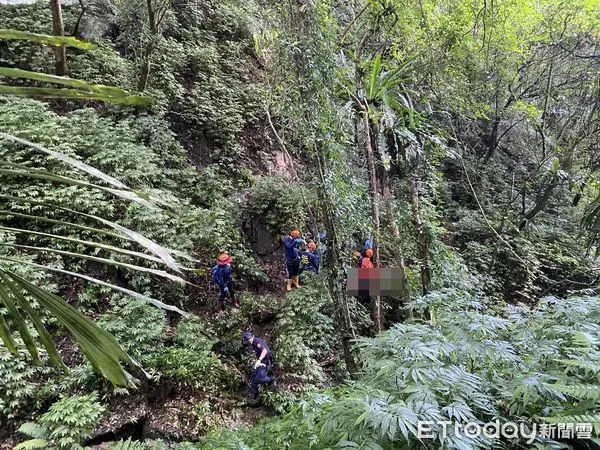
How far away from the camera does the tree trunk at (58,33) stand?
7500 millimetres

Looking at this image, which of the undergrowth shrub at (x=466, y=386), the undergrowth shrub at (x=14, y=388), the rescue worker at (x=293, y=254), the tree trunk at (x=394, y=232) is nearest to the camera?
the undergrowth shrub at (x=466, y=386)

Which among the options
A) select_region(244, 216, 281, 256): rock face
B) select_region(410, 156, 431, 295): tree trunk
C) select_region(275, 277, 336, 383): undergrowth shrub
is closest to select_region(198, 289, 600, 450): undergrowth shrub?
select_region(275, 277, 336, 383): undergrowth shrub

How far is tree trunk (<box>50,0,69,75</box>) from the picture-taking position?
295 inches

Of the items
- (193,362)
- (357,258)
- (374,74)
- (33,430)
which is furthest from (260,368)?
(374,74)

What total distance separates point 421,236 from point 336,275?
280cm

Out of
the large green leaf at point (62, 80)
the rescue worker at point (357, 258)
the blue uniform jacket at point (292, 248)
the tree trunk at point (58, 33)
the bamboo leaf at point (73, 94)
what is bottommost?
the rescue worker at point (357, 258)

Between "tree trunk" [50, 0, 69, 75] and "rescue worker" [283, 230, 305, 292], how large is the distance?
537 cm

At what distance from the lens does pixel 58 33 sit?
7.60 meters

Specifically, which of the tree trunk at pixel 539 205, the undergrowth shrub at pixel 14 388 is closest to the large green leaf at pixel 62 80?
the undergrowth shrub at pixel 14 388

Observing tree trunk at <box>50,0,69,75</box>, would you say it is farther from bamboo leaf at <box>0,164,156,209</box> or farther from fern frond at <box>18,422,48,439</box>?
bamboo leaf at <box>0,164,156,209</box>

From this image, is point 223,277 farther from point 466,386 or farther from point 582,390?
point 582,390

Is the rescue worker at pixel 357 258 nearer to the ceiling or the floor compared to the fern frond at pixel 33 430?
nearer to the ceiling

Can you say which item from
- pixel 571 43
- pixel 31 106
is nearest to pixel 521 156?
pixel 571 43

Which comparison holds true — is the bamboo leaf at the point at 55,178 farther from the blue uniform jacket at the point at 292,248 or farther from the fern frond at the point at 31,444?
the blue uniform jacket at the point at 292,248
